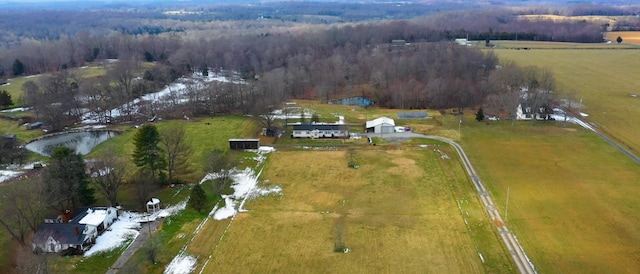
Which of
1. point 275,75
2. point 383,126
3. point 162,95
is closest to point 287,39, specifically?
point 275,75

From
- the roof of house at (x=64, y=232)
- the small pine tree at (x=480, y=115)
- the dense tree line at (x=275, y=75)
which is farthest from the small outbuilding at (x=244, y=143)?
the small pine tree at (x=480, y=115)

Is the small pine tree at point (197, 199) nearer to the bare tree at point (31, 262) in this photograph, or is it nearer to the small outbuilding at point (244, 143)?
the bare tree at point (31, 262)

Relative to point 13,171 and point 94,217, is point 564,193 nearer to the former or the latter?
point 94,217

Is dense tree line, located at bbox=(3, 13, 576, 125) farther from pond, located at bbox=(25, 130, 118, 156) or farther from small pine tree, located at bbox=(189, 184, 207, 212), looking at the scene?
small pine tree, located at bbox=(189, 184, 207, 212)

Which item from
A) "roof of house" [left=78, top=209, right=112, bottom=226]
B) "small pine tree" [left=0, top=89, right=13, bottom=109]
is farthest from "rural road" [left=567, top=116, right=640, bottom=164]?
"small pine tree" [left=0, top=89, right=13, bottom=109]

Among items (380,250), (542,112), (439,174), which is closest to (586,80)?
(542,112)
